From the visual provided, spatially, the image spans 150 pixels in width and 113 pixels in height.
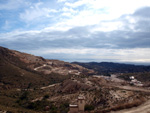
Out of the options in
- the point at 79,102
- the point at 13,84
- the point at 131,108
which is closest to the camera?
the point at 131,108

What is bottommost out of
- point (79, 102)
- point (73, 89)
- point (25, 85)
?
point (25, 85)

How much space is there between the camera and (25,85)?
50.2m

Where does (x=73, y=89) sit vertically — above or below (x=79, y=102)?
below

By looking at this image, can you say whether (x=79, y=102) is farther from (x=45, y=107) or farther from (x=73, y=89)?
(x=73, y=89)

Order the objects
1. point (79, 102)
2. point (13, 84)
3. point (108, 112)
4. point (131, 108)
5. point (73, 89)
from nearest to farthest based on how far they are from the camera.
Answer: point (108, 112) < point (131, 108) < point (79, 102) < point (73, 89) < point (13, 84)

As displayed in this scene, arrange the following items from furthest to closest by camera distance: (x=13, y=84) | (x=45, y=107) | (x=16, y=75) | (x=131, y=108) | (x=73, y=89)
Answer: (x=16, y=75) → (x=13, y=84) → (x=73, y=89) → (x=45, y=107) → (x=131, y=108)

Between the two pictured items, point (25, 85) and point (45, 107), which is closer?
point (45, 107)

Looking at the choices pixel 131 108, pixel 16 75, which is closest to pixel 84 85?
pixel 131 108

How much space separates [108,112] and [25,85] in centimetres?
4398

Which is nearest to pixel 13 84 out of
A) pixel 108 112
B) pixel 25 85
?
pixel 25 85

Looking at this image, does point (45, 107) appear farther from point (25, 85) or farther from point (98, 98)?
point (25, 85)

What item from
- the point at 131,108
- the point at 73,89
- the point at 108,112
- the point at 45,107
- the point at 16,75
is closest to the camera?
the point at 108,112

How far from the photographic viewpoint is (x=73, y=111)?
15.8 m

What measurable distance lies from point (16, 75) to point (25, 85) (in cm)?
755
